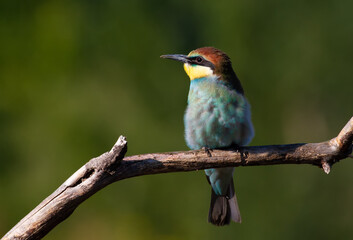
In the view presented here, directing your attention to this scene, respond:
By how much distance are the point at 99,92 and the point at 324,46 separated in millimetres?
1950

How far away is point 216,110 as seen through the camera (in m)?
2.47

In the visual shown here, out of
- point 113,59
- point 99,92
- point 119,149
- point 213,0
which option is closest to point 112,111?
point 99,92

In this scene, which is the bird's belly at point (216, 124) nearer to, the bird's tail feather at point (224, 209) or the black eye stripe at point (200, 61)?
the black eye stripe at point (200, 61)

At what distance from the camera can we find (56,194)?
1934mm

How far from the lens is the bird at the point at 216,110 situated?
96.9 inches

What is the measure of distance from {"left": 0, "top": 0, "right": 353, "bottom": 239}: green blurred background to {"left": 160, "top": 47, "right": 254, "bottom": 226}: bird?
3.46ft

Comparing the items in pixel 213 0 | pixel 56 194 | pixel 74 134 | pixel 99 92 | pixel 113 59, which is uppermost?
pixel 213 0

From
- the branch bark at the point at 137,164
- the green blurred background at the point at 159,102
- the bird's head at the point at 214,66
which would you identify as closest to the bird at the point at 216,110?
the bird's head at the point at 214,66

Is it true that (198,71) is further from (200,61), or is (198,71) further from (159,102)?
(159,102)

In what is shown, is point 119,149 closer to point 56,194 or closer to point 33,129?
point 56,194

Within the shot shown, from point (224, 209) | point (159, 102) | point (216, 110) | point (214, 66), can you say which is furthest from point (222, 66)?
point (159, 102)

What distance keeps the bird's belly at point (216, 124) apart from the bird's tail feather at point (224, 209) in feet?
1.34

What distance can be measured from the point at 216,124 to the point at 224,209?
1.86 feet

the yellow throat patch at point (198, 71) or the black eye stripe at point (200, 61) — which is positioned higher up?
the black eye stripe at point (200, 61)
